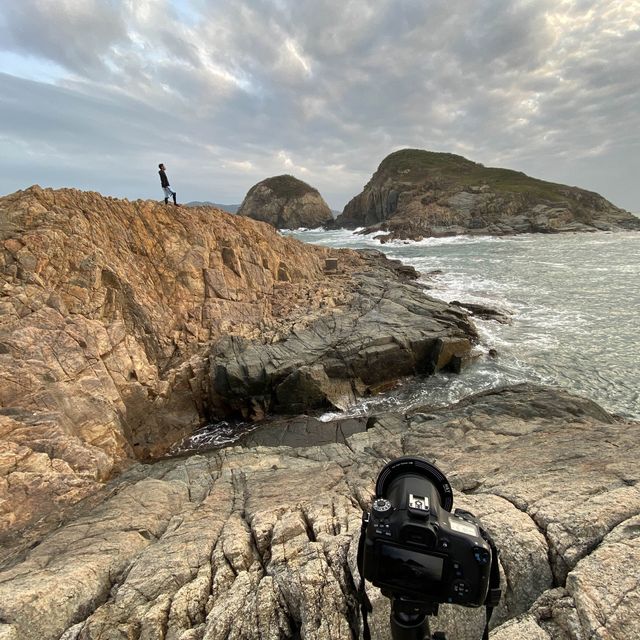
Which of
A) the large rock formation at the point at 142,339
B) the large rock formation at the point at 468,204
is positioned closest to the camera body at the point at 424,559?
the large rock formation at the point at 142,339

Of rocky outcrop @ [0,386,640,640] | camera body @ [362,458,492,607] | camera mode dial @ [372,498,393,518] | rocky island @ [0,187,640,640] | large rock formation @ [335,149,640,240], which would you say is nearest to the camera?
camera body @ [362,458,492,607]

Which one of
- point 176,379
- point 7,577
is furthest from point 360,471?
point 176,379

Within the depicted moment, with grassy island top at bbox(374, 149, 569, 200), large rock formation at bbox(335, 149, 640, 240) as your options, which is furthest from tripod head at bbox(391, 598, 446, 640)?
grassy island top at bbox(374, 149, 569, 200)

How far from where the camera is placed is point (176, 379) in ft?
55.6

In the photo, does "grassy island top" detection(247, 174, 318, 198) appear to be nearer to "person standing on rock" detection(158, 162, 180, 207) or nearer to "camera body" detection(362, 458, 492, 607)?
"person standing on rock" detection(158, 162, 180, 207)

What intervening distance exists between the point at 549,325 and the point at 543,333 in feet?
6.54

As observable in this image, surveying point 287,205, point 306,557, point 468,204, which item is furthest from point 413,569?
point 287,205

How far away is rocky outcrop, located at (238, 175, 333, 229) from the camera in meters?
146

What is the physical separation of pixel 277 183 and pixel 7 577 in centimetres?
16117

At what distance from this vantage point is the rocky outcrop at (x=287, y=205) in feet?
481

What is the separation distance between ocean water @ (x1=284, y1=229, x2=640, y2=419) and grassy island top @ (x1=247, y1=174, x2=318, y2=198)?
106601mm

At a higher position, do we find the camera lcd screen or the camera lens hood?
the camera lens hood

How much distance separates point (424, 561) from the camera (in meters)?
2.77

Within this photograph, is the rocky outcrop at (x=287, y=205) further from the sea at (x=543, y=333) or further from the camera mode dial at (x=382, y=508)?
the camera mode dial at (x=382, y=508)
